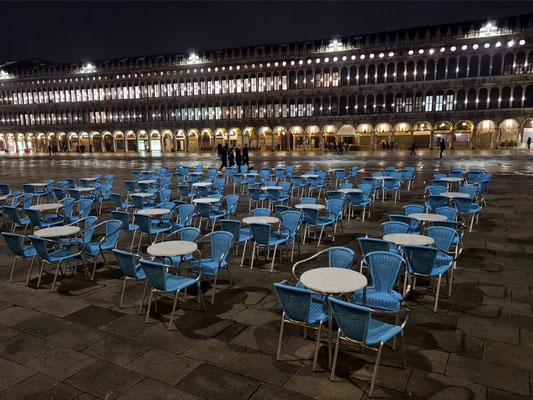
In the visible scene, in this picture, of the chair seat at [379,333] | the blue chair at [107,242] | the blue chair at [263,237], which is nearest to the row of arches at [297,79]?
the blue chair at [263,237]

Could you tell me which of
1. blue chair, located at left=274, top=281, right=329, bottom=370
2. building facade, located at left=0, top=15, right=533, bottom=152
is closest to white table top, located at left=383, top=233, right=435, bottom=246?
blue chair, located at left=274, top=281, right=329, bottom=370

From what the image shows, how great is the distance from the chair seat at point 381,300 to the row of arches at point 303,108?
1813 inches

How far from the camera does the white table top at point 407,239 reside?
5055 millimetres

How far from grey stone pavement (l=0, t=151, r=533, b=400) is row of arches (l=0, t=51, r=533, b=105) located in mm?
45793

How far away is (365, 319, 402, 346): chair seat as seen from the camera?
321 centimetres

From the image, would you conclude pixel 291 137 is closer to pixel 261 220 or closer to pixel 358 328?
pixel 261 220

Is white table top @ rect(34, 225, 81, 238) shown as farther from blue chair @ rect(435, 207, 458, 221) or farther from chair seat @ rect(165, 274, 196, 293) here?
blue chair @ rect(435, 207, 458, 221)

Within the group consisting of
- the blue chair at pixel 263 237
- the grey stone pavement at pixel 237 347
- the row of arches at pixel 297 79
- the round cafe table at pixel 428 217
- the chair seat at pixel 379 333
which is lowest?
the grey stone pavement at pixel 237 347

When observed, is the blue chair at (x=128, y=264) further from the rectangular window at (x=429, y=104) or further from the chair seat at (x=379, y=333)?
the rectangular window at (x=429, y=104)

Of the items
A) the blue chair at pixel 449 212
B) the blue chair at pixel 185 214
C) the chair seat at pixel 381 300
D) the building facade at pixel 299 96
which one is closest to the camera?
the chair seat at pixel 381 300

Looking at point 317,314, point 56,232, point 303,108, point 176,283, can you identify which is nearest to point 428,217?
point 317,314

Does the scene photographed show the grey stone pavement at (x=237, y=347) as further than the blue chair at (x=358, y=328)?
Yes

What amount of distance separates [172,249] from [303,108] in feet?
159

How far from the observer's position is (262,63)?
175 ft
